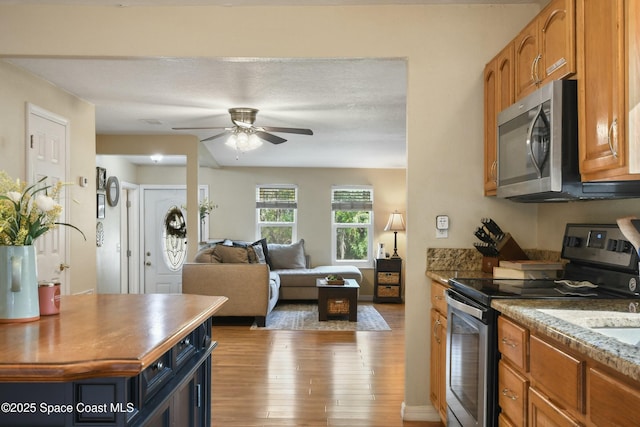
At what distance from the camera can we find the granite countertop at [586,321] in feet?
4.09

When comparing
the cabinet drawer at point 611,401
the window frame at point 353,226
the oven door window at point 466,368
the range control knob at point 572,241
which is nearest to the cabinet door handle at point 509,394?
the oven door window at point 466,368

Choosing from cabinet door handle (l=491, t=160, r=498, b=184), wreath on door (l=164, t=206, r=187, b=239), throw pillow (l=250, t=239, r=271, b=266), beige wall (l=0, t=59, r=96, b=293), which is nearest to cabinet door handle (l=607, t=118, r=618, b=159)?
cabinet door handle (l=491, t=160, r=498, b=184)

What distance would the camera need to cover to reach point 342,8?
10.5ft

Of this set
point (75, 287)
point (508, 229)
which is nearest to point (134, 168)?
point (75, 287)

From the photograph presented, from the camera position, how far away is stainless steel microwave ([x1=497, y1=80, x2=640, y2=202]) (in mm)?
2129

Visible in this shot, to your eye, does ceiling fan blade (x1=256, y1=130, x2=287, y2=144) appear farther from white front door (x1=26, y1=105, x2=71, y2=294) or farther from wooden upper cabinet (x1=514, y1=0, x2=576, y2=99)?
wooden upper cabinet (x1=514, y1=0, x2=576, y2=99)

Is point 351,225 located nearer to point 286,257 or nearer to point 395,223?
point 395,223

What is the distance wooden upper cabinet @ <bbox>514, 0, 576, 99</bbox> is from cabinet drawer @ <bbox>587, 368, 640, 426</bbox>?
50.9 inches

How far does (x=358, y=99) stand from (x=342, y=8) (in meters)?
1.70

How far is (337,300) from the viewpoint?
652cm

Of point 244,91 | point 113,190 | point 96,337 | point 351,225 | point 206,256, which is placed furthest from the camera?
point 351,225

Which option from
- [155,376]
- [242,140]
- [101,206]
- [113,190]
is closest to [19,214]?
[155,376]

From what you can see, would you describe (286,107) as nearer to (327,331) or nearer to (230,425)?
(327,331)

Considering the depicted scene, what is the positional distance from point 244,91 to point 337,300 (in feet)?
9.80
